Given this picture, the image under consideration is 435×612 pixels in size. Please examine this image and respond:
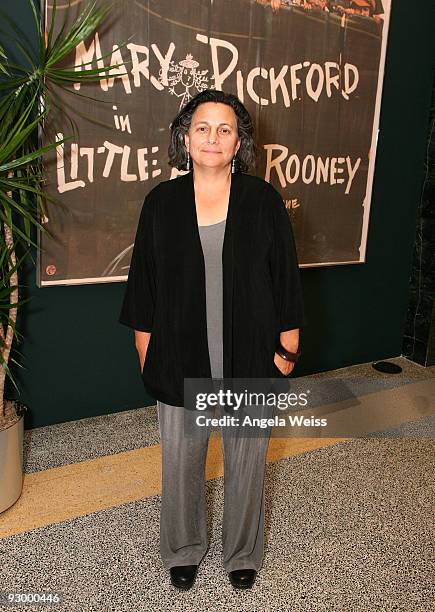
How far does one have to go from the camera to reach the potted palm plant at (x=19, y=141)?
2219 mm

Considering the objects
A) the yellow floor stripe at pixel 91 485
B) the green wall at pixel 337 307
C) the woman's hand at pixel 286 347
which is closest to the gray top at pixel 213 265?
the woman's hand at pixel 286 347

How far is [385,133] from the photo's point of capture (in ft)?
12.6

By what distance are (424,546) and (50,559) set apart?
1337mm

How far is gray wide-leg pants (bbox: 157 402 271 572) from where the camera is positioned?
5.96 feet

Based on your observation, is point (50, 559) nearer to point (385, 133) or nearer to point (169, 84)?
point (169, 84)

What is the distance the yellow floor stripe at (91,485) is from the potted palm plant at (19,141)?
9 cm

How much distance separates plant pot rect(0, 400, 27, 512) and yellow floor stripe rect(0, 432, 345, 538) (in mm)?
51

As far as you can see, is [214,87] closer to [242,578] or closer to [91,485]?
[91,485]

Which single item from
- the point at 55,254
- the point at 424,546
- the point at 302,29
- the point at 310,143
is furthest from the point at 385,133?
the point at 424,546

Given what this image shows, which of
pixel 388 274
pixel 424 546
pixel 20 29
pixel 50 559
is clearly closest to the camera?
pixel 50 559

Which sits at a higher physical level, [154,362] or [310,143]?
[310,143]

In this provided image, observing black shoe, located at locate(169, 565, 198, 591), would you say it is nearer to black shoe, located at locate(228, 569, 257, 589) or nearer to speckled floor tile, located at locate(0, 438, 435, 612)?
speckled floor tile, located at locate(0, 438, 435, 612)

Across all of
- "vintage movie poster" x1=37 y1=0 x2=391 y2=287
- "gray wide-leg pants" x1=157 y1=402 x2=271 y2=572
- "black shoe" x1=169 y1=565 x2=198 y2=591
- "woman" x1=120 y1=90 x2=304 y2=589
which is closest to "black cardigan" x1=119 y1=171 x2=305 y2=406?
"woman" x1=120 y1=90 x2=304 y2=589

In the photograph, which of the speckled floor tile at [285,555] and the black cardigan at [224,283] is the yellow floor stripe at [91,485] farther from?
the black cardigan at [224,283]
